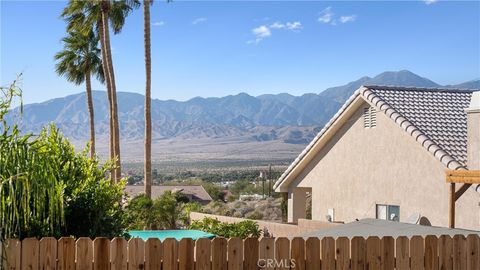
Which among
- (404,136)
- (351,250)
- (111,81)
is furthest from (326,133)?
(351,250)

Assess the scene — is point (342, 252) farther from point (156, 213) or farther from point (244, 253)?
point (156, 213)

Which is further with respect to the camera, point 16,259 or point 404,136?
point 404,136

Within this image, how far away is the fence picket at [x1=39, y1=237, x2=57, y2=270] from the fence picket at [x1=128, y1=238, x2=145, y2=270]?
3.01 feet

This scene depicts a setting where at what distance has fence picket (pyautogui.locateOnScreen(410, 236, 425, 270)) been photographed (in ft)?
31.9

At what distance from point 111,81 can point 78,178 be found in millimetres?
20360

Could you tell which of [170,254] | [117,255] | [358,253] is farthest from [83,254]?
[358,253]

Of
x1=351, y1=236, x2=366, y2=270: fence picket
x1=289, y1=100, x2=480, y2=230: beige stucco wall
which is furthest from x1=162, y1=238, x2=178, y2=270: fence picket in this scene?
x1=289, y1=100, x2=480, y2=230: beige stucco wall

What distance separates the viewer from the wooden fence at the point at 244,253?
8.86m

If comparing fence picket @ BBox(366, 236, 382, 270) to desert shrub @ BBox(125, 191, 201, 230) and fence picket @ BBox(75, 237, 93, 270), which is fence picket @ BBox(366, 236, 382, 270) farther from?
desert shrub @ BBox(125, 191, 201, 230)

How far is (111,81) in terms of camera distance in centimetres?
3155

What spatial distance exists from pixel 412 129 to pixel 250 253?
11291 millimetres

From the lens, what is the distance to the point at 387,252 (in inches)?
379

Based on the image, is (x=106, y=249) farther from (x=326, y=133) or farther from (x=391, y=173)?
(x=326, y=133)

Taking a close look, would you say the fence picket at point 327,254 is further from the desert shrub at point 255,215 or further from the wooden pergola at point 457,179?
the desert shrub at point 255,215
